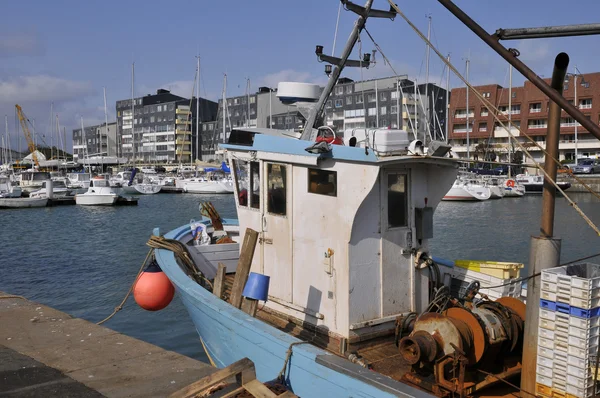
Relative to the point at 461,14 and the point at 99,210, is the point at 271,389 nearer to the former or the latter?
the point at 461,14

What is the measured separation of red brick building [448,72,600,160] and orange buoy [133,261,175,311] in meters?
69.0

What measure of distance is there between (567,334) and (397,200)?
2611 millimetres

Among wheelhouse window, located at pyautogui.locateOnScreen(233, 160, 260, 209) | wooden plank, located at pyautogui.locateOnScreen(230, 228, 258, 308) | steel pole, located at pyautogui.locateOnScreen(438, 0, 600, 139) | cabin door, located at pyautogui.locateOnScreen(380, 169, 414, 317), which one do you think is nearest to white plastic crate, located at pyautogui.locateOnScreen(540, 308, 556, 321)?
steel pole, located at pyautogui.locateOnScreen(438, 0, 600, 139)

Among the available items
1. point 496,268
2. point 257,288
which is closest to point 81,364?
point 257,288

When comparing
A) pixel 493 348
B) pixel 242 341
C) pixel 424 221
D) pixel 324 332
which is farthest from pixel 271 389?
pixel 424 221

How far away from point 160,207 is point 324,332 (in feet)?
150

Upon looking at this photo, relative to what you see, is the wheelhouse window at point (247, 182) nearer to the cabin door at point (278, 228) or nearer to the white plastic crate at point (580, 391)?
the cabin door at point (278, 228)

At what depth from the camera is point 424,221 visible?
6930 millimetres

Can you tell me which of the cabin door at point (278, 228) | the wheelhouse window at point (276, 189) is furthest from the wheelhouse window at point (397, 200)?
the wheelhouse window at point (276, 189)

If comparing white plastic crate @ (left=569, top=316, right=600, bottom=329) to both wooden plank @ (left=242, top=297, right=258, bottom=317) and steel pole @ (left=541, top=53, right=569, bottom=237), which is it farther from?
wooden plank @ (left=242, top=297, right=258, bottom=317)

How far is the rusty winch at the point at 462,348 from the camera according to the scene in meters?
5.21

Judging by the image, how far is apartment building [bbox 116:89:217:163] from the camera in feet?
388

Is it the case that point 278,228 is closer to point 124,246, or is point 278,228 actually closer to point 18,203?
point 124,246

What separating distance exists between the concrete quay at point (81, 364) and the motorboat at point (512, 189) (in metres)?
60.7
